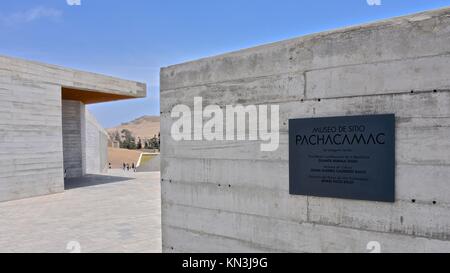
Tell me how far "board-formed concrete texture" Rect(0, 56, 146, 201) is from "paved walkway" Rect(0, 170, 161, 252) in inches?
37.9

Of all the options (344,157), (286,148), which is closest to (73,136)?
(286,148)

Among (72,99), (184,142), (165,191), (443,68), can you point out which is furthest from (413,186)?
(72,99)

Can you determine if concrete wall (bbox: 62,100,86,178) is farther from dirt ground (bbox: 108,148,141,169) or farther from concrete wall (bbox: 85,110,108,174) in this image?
dirt ground (bbox: 108,148,141,169)

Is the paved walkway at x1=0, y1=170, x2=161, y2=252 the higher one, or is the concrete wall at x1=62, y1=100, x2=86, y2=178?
the concrete wall at x1=62, y1=100, x2=86, y2=178

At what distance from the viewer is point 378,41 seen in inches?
157

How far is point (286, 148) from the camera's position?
15.3ft

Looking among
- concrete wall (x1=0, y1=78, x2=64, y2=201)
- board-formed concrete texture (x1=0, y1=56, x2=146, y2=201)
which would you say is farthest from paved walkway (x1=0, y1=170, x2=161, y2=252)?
board-formed concrete texture (x1=0, y1=56, x2=146, y2=201)

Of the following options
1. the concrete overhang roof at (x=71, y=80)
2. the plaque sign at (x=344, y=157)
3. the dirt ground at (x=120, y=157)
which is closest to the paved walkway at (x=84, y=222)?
the plaque sign at (x=344, y=157)

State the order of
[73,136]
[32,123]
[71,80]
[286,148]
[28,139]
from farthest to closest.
Answer: 1. [73,136]
2. [71,80]
3. [32,123]
4. [28,139]
5. [286,148]

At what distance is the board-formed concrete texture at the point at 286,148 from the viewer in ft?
A: 12.1

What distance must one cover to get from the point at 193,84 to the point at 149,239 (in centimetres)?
440

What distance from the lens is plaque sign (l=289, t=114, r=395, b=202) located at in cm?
392

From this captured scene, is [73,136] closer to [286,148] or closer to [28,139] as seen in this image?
[28,139]

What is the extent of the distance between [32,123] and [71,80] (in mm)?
3052
